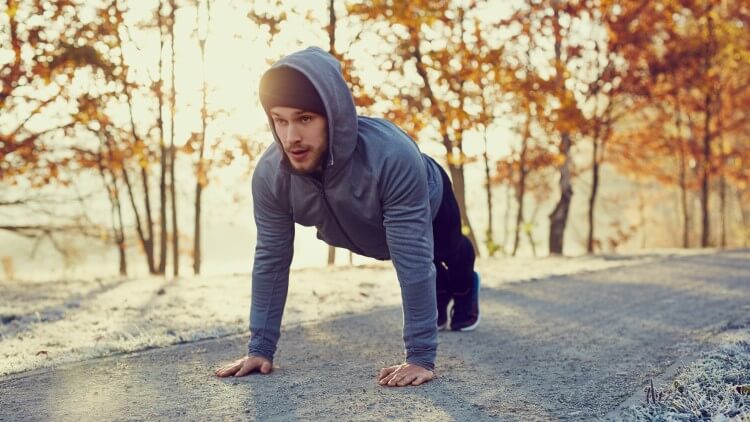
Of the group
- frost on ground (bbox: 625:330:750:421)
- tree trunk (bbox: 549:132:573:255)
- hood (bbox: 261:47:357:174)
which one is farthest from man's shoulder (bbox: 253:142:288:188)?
tree trunk (bbox: 549:132:573:255)

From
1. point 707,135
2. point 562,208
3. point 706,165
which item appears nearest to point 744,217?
point 706,165

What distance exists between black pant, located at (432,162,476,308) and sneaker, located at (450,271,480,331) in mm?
40

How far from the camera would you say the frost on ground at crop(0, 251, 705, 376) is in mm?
3906

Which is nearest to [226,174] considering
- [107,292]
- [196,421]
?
[107,292]

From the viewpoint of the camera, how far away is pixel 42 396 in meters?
2.80

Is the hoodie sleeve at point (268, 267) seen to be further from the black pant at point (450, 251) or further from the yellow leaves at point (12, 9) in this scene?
the yellow leaves at point (12, 9)

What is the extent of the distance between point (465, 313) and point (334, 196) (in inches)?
64.0

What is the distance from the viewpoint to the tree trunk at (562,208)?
14.7 metres

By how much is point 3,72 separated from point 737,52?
48.8 ft

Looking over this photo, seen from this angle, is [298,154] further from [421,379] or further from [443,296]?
[443,296]

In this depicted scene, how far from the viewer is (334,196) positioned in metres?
2.98

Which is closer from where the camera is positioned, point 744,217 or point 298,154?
point 298,154

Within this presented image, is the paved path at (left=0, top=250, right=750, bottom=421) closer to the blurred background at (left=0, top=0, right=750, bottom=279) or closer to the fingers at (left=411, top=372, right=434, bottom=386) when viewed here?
the fingers at (left=411, top=372, right=434, bottom=386)

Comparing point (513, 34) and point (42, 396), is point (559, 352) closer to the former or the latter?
point (42, 396)
